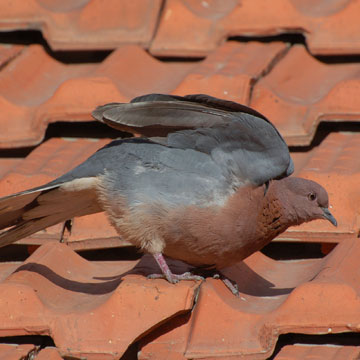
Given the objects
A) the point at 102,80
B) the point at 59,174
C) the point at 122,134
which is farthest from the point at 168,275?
the point at 102,80

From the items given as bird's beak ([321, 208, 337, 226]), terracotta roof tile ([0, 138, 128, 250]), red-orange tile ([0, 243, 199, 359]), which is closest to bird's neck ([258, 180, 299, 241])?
bird's beak ([321, 208, 337, 226])

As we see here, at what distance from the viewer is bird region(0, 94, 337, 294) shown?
2.96 metres

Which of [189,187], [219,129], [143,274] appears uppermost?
[219,129]

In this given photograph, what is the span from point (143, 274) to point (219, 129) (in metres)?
0.55

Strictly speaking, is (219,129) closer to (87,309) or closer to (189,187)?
(189,187)

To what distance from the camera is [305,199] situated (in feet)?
10.2

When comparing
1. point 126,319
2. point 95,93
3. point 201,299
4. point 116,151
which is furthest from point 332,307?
point 95,93

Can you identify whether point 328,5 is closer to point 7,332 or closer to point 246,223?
point 246,223

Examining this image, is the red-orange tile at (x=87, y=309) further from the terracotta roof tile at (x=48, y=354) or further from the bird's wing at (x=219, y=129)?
the bird's wing at (x=219, y=129)

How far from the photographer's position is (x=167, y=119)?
302 centimetres

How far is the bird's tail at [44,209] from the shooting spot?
122 inches

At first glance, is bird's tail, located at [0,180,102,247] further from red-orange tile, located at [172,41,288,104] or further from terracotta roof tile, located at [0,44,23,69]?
terracotta roof tile, located at [0,44,23,69]

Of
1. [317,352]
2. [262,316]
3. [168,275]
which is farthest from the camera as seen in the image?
[168,275]

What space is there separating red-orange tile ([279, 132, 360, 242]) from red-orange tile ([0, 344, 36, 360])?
1.02 metres
